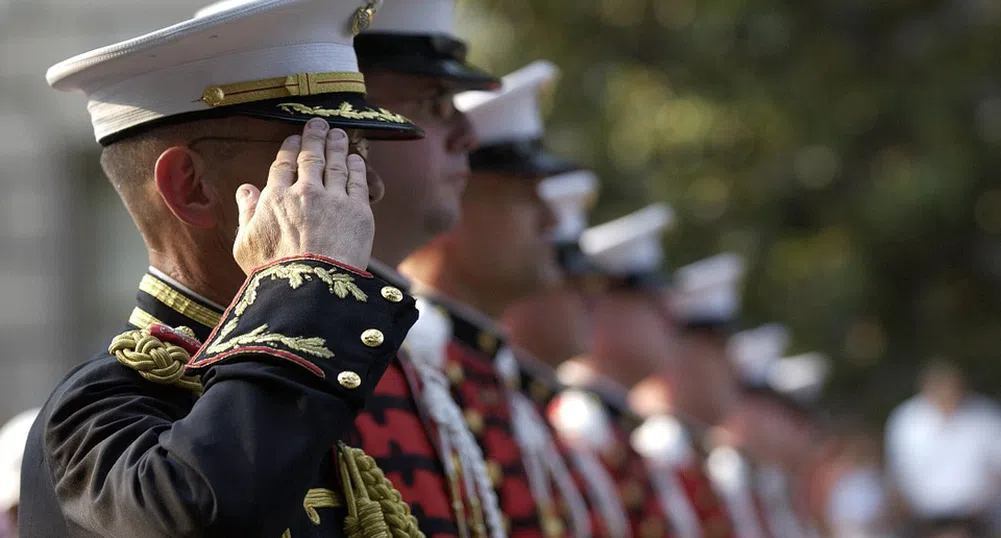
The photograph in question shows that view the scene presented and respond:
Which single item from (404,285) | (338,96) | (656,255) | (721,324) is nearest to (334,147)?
(338,96)

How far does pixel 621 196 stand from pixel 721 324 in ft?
10.5

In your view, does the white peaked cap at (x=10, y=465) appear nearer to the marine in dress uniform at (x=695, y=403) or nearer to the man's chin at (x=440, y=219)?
the man's chin at (x=440, y=219)

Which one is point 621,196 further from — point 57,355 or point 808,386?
point 57,355

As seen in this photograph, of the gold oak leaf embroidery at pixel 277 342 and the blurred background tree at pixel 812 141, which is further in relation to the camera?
the blurred background tree at pixel 812 141

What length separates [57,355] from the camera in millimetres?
13977

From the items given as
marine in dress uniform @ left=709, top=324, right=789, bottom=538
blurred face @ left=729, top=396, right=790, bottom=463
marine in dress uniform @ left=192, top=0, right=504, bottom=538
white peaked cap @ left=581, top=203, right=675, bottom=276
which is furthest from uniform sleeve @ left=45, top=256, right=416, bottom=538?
blurred face @ left=729, top=396, right=790, bottom=463

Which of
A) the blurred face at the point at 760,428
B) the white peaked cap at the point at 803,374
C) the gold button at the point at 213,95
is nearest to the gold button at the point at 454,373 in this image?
the gold button at the point at 213,95

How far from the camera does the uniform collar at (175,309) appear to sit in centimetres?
270

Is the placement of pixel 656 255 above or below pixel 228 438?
above

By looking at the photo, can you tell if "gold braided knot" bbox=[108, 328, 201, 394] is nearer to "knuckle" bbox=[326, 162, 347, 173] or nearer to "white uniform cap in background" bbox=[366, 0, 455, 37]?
"knuckle" bbox=[326, 162, 347, 173]

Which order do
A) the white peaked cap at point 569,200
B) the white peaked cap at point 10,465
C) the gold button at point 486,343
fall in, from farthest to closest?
the white peaked cap at point 569,200 → the gold button at point 486,343 → the white peaked cap at point 10,465

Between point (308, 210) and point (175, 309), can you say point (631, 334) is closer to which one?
point (175, 309)

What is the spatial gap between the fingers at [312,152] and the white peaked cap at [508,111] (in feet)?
8.48

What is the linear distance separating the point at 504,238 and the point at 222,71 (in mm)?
2472
